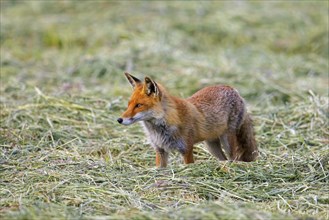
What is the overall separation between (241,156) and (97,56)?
568cm

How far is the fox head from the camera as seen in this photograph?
807 cm

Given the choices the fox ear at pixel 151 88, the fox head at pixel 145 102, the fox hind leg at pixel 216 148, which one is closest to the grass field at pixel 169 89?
the fox hind leg at pixel 216 148

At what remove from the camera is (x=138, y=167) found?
8586 millimetres

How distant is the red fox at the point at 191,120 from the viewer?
8.19m

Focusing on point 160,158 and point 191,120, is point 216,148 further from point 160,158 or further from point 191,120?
point 160,158

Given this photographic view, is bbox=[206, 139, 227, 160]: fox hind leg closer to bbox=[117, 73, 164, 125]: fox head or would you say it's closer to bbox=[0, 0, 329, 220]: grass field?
bbox=[0, 0, 329, 220]: grass field

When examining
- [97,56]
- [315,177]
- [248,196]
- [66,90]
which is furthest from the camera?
[97,56]

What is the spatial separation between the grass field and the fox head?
545mm

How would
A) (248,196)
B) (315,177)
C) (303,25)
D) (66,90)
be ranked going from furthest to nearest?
1. (303,25)
2. (66,90)
3. (315,177)
4. (248,196)

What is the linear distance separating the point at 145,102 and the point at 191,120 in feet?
1.98

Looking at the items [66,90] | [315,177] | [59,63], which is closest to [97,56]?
[59,63]

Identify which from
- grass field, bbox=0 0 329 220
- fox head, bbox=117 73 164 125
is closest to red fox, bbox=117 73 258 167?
fox head, bbox=117 73 164 125

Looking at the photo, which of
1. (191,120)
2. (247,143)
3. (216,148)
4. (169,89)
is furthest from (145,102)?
(169,89)

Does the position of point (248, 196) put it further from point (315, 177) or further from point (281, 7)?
point (281, 7)
